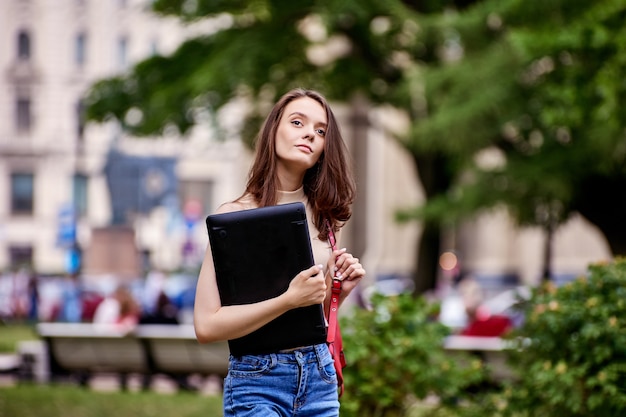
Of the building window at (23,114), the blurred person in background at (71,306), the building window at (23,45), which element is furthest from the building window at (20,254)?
the blurred person in background at (71,306)

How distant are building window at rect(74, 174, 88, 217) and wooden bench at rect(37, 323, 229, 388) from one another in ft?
183

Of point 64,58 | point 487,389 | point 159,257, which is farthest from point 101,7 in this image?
point 487,389

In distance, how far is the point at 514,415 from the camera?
8523 millimetres

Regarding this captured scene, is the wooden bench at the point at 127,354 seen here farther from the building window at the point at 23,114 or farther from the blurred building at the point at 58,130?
the building window at the point at 23,114

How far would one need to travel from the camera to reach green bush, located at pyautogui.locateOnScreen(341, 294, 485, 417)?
342 inches

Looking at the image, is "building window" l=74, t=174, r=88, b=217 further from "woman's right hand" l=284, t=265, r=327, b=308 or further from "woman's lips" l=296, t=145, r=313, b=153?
"woman's right hand" l=284, t=265, r=327, b=308

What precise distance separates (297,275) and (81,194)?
236 ft

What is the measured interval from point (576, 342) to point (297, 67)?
51.2 feet

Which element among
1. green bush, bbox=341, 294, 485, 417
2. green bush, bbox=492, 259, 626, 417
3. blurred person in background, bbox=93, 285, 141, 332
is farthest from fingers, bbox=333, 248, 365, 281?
blurred person in background, bbox=93, 285, 141, 332

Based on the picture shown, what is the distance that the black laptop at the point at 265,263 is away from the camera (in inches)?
163

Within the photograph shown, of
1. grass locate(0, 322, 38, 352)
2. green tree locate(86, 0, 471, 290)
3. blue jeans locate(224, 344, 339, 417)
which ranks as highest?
green tree locate(86, 0, 471, 290)

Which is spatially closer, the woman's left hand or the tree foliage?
the woman's left hand

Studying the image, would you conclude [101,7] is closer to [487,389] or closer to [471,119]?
[471,119]

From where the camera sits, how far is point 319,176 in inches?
177
